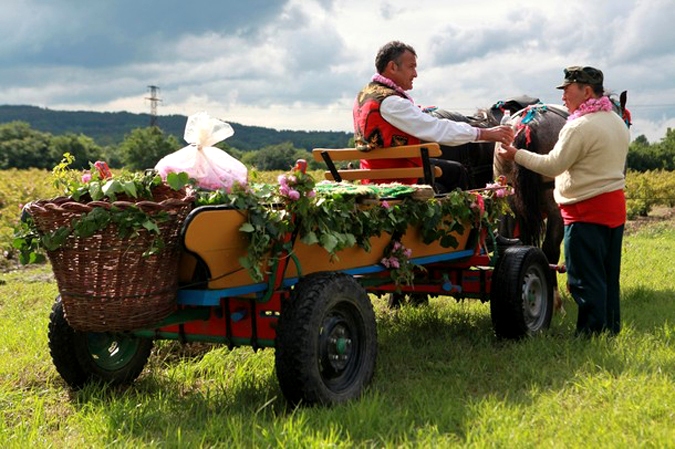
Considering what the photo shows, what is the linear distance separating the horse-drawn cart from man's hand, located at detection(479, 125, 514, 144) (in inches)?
17.9

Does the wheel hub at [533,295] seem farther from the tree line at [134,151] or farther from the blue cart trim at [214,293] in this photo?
the tree line at [134,151]

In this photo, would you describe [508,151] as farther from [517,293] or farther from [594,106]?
[517,293]

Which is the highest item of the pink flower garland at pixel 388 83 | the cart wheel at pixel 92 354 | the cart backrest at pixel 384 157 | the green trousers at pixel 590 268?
the pink flower garland at pixel 388 83

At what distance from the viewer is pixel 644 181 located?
2197 centimetres

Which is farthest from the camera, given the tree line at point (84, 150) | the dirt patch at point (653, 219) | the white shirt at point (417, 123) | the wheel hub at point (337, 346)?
the tree line at point (84, 150)

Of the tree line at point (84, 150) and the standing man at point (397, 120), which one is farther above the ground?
the tree line at point (84, 150)

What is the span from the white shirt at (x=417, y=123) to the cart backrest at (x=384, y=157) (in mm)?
203

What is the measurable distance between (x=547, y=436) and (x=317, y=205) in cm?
151

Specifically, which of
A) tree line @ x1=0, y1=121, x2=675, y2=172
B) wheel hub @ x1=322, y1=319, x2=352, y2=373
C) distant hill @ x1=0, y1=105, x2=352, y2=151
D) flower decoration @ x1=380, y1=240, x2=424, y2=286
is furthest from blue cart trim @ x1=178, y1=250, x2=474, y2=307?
distant hill @ x1=0, y1=105, x2=352, y2=151

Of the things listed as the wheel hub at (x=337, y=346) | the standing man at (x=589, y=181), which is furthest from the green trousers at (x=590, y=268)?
the wheel hub at (x=337, y=346)

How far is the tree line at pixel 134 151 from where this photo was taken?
168ft

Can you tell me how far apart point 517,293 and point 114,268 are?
115 inches

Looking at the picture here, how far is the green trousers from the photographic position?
517 cm

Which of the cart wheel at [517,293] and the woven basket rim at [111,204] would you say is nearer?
the woven basket rim at [111,204]
